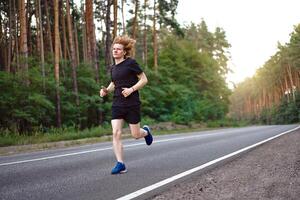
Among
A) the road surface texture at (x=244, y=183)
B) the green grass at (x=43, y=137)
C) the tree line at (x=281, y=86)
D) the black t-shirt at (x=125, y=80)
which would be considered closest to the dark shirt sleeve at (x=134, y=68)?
the black t-shirt at (x=125, y=80)

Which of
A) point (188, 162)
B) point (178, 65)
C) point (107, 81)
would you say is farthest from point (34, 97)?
point (178, 65)

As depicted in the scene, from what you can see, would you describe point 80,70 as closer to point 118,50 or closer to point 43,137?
point 43,137

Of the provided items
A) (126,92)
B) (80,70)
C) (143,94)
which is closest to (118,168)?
(126,92)

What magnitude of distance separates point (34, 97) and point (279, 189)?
516 inches

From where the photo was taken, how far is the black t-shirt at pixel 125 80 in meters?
5.13

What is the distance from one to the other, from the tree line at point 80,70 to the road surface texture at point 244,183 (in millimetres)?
11655

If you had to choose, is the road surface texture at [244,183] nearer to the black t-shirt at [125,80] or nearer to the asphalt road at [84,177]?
the asphalt road at [84,177]

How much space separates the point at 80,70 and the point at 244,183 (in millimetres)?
18685

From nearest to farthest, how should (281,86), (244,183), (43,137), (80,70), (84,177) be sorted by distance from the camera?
(244,183)
(84,177)
(43,137)
(80,70)
(281,86)

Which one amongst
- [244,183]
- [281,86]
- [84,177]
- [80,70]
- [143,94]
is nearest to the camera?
[244,183]

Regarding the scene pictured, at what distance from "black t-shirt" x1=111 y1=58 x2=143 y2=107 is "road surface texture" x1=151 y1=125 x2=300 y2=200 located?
138 cm

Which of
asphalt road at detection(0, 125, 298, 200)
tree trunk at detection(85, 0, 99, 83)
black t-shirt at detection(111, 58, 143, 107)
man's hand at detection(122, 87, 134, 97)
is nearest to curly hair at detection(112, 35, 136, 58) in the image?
black t-shirt at detection(111, 58, 143, 107)

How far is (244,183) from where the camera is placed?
14.9 feet

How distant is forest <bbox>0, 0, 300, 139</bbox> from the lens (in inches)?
658
